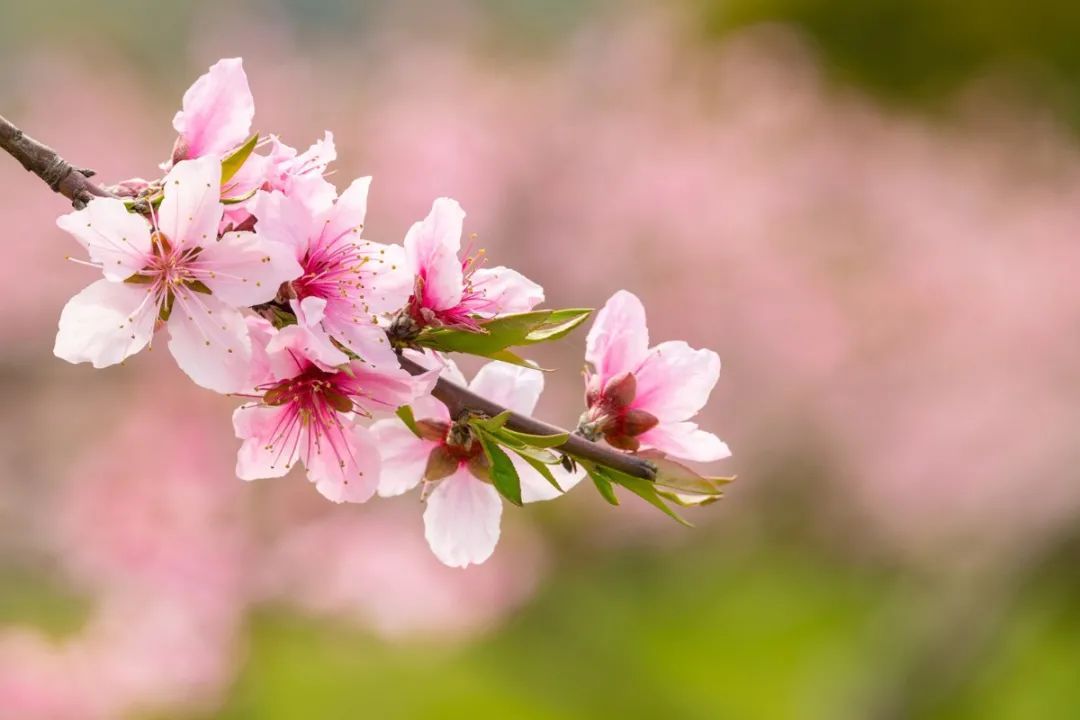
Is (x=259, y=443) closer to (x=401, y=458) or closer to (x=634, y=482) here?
(x=401, y=458)

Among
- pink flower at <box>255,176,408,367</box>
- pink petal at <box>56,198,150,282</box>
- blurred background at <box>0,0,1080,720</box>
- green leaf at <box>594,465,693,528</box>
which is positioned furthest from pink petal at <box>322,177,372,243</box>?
blurred background at <box>0,0,1080,720</box>

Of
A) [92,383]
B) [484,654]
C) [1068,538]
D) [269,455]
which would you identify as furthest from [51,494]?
[269,455]

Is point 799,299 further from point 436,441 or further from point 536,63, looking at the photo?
point 436,441

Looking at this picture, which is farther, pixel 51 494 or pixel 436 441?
pixel 51 494

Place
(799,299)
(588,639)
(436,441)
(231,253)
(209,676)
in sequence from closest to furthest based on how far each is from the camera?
(231,253)
(436,441)
(209,676)
(588,639)
(799,299)

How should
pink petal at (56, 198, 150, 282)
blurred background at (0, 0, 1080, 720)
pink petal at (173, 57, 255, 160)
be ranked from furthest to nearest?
blurred background at (0, 0, 1080, 720)
pink petal at (173, 57, 255, 160)
pink petal at (56, 198, 150, 282)

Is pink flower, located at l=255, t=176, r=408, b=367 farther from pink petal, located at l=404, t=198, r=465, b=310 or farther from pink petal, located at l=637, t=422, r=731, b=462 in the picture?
pink petal, located at l=637, t=422, r=731, b=462

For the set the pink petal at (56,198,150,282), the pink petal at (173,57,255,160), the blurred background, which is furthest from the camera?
the blurred background
